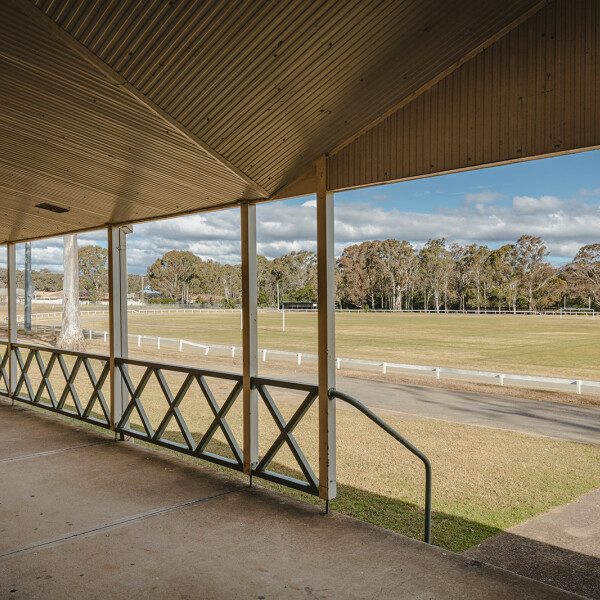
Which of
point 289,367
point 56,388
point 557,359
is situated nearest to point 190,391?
point 56,388

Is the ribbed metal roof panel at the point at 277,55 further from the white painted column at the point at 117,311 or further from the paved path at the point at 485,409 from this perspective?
the paved path at the point at 485,409

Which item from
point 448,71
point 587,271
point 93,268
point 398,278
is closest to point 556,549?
point 448,71

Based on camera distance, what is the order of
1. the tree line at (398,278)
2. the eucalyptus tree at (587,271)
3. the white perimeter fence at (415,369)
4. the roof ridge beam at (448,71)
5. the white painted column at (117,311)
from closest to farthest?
the roof ridge beam at (448,71)
the white painted column at (117,311)
the white perimeter fence at (415,369)
the eucalyptus tree at (587,271)
the tree line at (398,278)

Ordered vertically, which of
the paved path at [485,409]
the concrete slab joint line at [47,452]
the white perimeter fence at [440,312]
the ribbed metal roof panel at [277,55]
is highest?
the ribbed metal roof panel at [277,55]

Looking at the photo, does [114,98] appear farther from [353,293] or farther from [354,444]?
[353,293]

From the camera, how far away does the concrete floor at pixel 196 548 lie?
278 centimetres

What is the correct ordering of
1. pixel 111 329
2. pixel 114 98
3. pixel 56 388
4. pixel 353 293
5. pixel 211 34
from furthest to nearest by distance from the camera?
pixel 353 293 → pixel 56 388 → pixel 111 329 → pixel 114 98 → pixel 211 34

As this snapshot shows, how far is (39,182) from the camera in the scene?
431 cm

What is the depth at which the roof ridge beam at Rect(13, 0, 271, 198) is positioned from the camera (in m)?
1.95

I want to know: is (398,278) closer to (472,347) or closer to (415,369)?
(472,347)

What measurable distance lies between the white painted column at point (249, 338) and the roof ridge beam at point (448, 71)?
1046mm

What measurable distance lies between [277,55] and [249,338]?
2318 millimetres

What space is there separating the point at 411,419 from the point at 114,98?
29.2 ft

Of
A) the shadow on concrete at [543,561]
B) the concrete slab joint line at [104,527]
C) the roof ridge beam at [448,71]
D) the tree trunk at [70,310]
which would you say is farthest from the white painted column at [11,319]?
the tree trunk at [70,310]
